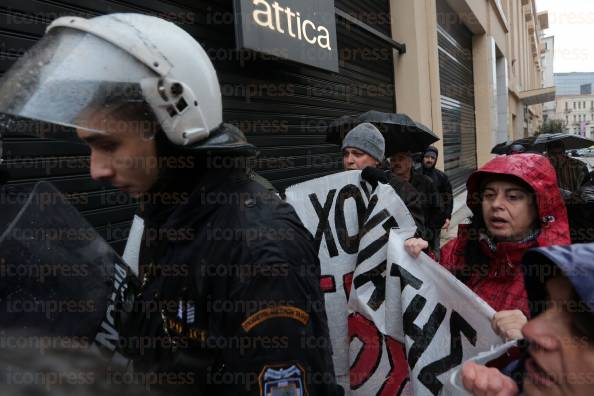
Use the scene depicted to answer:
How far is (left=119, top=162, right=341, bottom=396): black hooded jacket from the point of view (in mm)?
1133

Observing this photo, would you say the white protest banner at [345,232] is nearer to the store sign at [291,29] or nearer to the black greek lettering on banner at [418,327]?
the black greek lettering on banner at [418,327]

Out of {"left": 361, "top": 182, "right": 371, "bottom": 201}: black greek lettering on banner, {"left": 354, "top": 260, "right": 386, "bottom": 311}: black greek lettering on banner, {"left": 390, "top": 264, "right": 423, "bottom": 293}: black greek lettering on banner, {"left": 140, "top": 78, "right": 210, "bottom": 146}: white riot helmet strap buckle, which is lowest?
{"left": 354, "top": 260, "right": 386, "bottom": 311}: black greek lettering on banner

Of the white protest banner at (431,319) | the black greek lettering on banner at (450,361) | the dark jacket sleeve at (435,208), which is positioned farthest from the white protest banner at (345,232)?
the dark jacket sleeve at (435,208)

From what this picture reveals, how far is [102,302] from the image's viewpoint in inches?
46.2

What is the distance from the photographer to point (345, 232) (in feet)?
8.38

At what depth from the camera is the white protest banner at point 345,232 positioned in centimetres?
244

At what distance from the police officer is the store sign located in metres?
3.30

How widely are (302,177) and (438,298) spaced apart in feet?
13.7

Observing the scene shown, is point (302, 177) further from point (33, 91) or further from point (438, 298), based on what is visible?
point (33, 91)

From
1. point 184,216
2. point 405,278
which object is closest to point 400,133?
point 405,278

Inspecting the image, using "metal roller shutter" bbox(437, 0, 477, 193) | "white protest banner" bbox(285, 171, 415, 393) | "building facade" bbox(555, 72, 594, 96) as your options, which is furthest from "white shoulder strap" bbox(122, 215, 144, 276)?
"building facade" bbox(555, 72, 594, 96)

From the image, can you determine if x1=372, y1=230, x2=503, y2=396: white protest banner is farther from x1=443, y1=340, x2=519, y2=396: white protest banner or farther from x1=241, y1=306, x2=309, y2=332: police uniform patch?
A: x1=241, y1=306, x2=309, y2=332: police uniform patch

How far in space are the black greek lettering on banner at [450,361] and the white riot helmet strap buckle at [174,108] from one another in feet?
A: 4.37

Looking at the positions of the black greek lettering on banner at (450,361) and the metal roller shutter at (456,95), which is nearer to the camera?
the black greek lettering on banner at (450,361)
